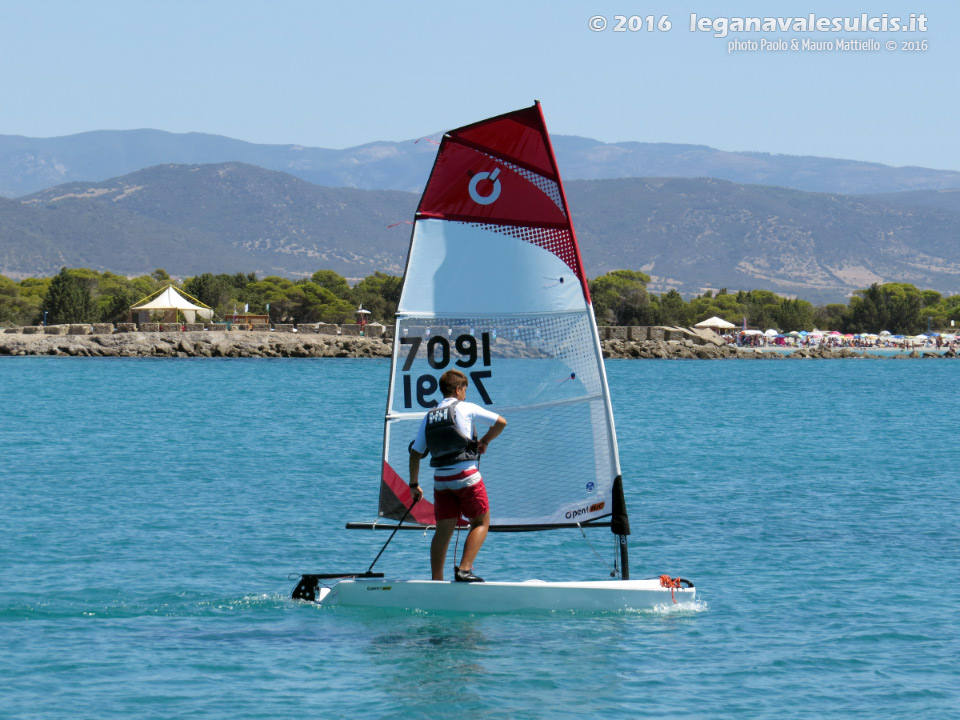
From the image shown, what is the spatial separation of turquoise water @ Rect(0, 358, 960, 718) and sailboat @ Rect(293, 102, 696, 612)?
493mm

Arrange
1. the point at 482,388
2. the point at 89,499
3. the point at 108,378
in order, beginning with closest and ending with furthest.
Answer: the point at 482,388
the point at 89,499
the point at 108,378

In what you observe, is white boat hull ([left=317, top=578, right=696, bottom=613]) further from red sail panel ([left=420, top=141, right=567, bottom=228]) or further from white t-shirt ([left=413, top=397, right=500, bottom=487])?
red sail panel ([left=420, top=141, right=567, bottom=228])

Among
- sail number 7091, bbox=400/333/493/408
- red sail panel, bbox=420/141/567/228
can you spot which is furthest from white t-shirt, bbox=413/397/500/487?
red sail panel, bbox=420/141/567/228

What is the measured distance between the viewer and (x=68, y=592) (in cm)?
1348

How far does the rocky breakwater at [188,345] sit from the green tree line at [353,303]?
16.5 meters

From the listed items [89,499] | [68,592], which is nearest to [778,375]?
[89,499]

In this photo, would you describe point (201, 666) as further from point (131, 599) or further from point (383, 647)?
point (131, 599)

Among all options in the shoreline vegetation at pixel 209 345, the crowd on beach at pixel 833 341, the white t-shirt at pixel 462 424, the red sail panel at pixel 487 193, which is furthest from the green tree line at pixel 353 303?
the white t-shirt at pixel 462 424

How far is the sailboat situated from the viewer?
11328 mm

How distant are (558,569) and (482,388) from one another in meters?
4.51

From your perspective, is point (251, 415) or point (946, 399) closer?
point (251, 415)

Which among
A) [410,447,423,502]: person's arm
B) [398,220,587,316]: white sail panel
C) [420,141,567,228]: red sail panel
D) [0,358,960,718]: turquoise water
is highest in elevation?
[420,141,567,228]: red sail panel

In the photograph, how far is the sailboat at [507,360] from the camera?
37.2ft

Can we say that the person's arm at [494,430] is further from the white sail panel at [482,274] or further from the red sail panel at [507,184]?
the red sail panel at [507,184]
